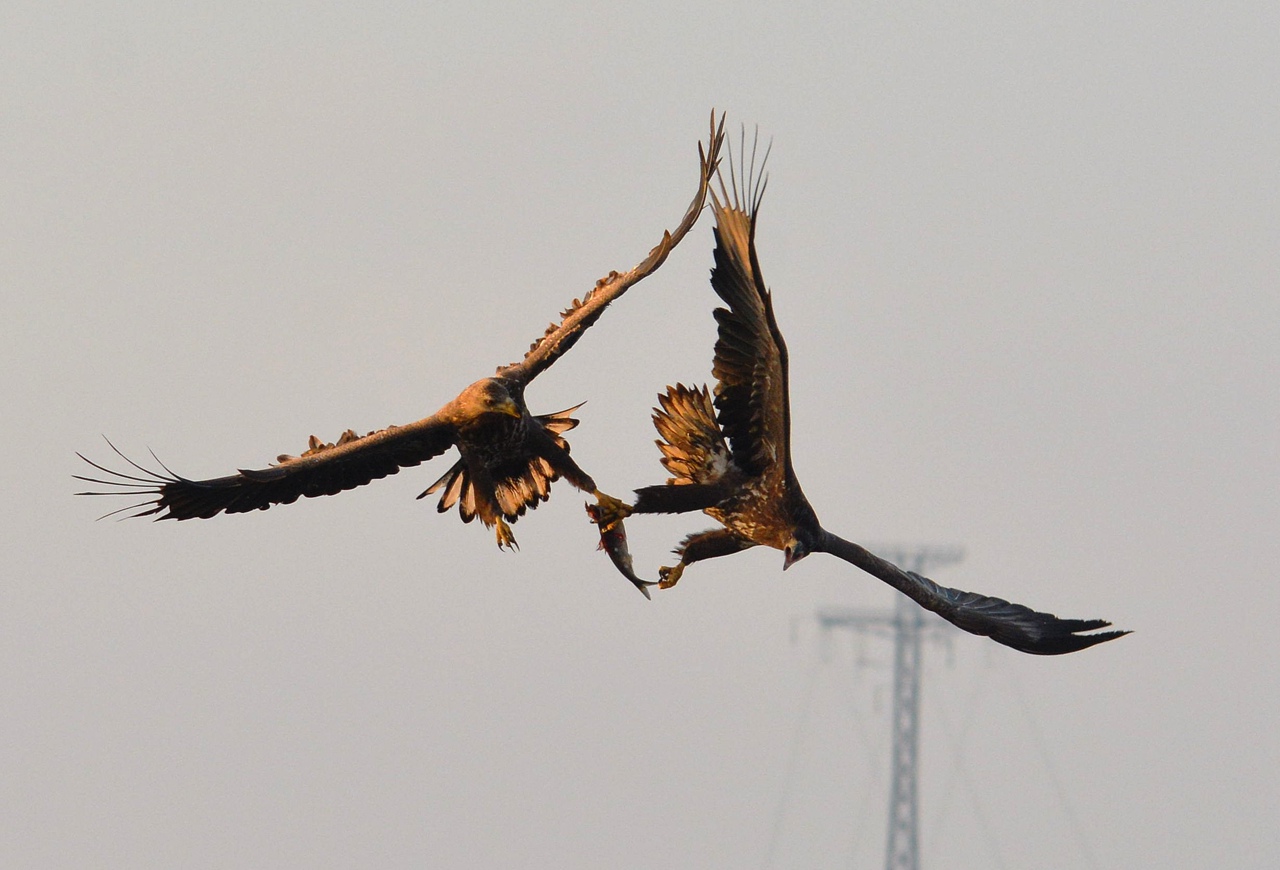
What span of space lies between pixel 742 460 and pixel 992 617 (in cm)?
304

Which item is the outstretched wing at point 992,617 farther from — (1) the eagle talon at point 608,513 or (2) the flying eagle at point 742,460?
(1) the eagle talon at point 608,513

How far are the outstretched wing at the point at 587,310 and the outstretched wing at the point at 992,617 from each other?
8.60 ft

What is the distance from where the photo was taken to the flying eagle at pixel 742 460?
17.0 m

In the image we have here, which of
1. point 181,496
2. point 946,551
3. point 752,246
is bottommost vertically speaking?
point 181,496

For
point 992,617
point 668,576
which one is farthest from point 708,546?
point 992,617

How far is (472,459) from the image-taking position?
18.5m

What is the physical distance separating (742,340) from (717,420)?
0.86 m

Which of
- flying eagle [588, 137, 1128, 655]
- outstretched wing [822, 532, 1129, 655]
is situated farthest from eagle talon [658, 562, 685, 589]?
outstretched wing [822, 532, 1129, 655]

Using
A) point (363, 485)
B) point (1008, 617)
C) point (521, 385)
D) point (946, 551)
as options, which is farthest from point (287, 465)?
point (946, 551)

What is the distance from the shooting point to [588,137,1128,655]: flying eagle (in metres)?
17.0

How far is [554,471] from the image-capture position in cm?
1870

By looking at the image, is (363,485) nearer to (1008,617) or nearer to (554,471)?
(554,471)

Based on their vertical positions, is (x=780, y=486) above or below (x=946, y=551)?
below

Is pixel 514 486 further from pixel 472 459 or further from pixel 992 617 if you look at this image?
pixel 992 617
